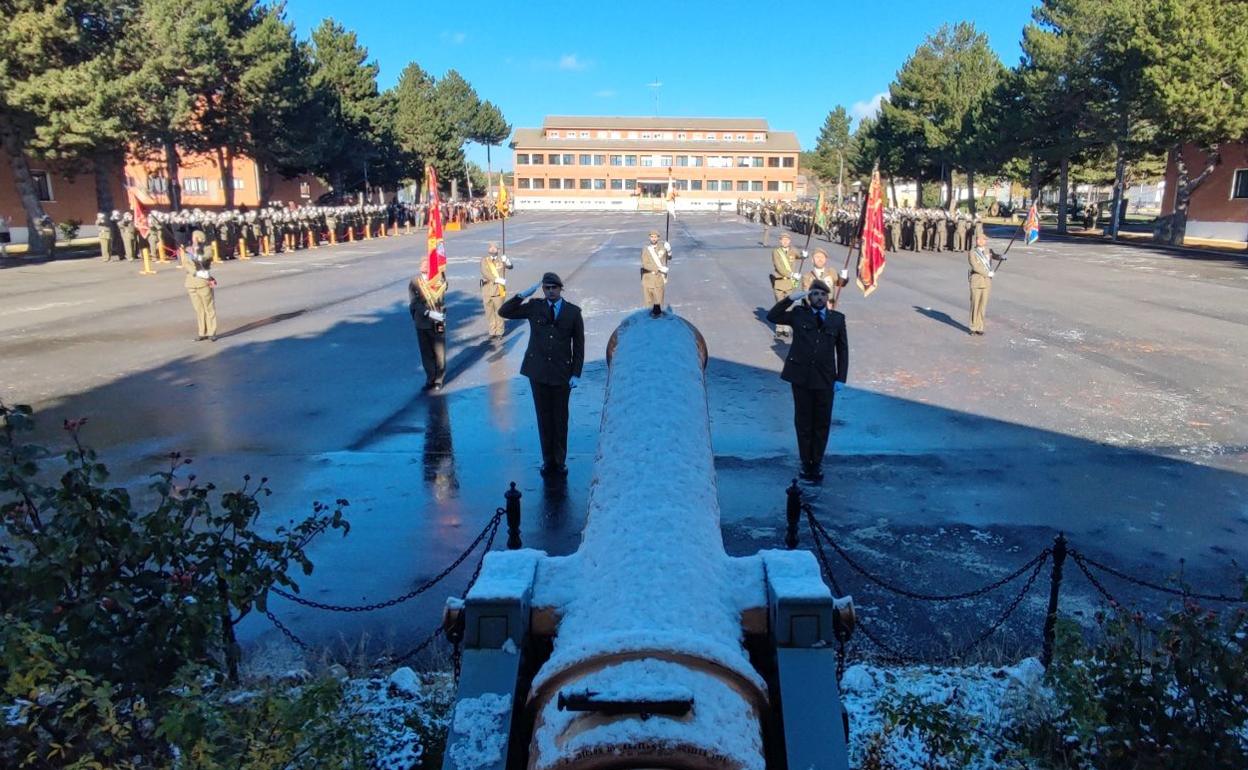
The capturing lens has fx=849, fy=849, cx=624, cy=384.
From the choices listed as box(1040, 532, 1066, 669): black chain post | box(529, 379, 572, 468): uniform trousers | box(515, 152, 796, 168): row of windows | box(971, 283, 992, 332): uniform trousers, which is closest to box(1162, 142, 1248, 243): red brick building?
box(971, 283, 992, 332): uniform trousers

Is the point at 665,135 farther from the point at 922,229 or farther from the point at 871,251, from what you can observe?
the point at 871,251

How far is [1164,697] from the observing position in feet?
10.0

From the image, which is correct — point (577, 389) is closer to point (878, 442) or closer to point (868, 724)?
point (878, 442)

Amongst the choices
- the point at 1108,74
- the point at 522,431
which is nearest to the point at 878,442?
the point at 522,431

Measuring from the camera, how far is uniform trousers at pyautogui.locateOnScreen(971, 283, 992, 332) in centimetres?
1369

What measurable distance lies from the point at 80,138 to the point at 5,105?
7.41ft

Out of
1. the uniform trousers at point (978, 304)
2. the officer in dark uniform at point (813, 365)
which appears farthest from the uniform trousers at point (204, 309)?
the uniform trousers at point (978, 304)

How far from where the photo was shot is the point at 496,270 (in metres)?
13.8

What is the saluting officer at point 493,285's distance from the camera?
45.2ft

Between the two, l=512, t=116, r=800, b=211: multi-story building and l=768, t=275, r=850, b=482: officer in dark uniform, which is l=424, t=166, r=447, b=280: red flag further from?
l=512, t=116, r=800, b=211: multi-story building

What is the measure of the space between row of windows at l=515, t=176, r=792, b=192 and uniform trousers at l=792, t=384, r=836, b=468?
97.1 meters

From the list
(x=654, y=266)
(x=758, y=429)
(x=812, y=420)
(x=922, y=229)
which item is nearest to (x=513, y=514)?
(x=812, y=420)

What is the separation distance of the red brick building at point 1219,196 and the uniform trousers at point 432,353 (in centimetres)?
3809

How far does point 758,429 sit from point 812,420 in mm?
1662
